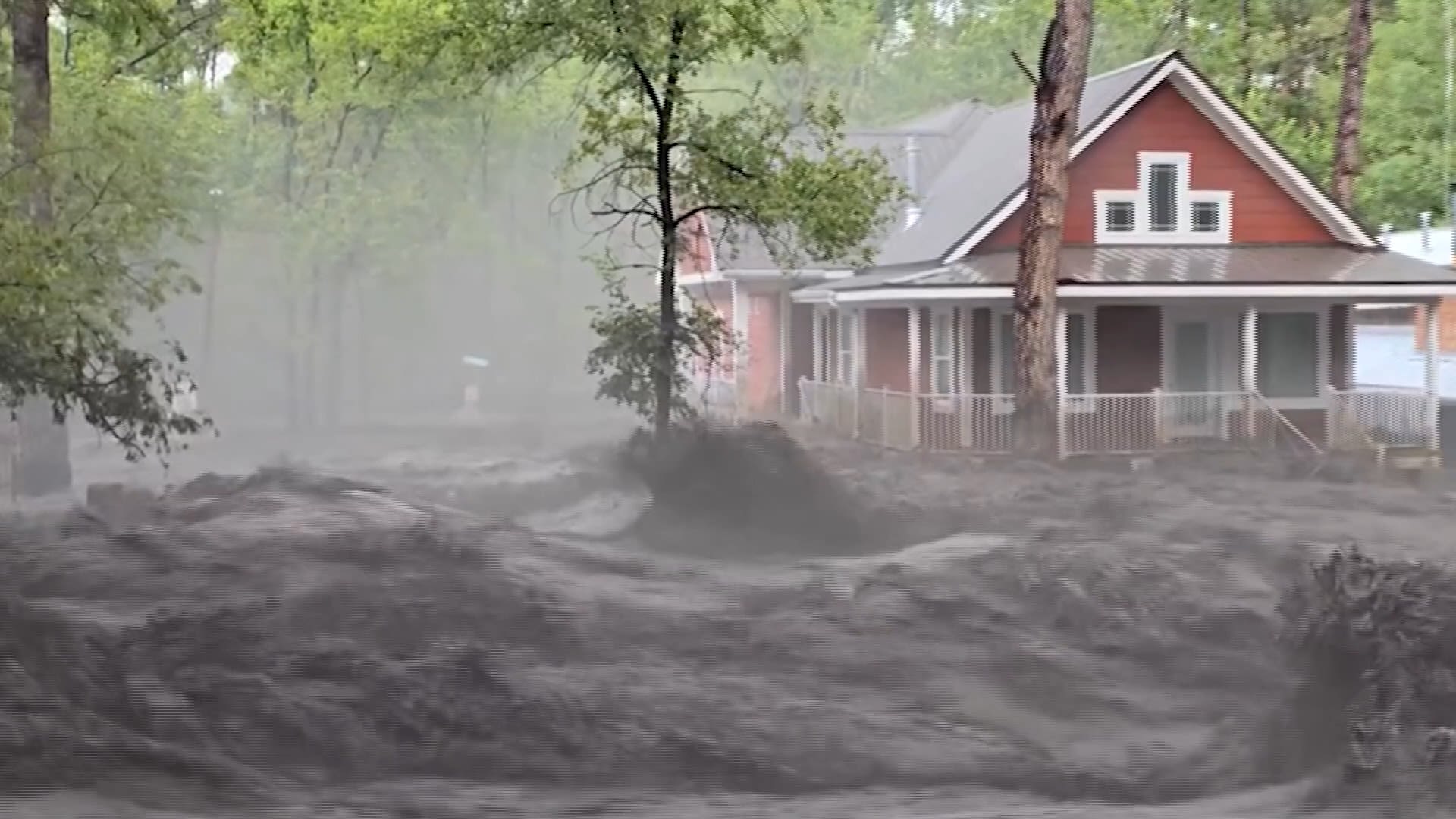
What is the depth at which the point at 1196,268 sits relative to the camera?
2784 cm

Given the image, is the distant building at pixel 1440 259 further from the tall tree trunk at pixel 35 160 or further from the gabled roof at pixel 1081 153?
the tall tree trunk at pixel 35 160

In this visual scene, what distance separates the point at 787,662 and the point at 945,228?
57.7 ft

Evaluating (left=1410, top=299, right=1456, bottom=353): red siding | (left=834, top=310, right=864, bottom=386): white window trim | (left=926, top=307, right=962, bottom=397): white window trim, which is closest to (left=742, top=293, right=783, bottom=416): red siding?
(left=834, top=310, right=864, bottom=386): white window trim

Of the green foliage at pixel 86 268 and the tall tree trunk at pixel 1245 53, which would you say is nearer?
the green foliage at pixel 86 268

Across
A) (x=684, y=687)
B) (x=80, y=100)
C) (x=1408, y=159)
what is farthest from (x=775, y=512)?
(x=1408, y=159)

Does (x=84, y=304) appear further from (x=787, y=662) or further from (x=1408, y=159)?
(x=1408, y=159)

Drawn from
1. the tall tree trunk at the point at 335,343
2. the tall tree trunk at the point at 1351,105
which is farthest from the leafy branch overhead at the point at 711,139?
the tall tree trunk at the point at 335,343

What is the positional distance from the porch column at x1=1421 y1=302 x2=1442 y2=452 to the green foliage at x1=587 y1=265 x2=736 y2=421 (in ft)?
40.0

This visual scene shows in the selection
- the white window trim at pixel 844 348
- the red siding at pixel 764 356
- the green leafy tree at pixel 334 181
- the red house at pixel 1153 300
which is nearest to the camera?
the red house at pixel 1153 300

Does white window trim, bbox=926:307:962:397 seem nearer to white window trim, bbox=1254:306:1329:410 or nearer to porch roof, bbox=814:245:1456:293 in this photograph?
porch roof, bbox=814:245:1456:293

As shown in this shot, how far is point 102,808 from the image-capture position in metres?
10.8

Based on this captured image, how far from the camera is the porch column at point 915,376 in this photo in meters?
27.1

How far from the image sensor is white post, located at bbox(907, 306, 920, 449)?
27.1 m

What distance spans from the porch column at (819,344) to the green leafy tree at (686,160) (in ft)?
42.5
